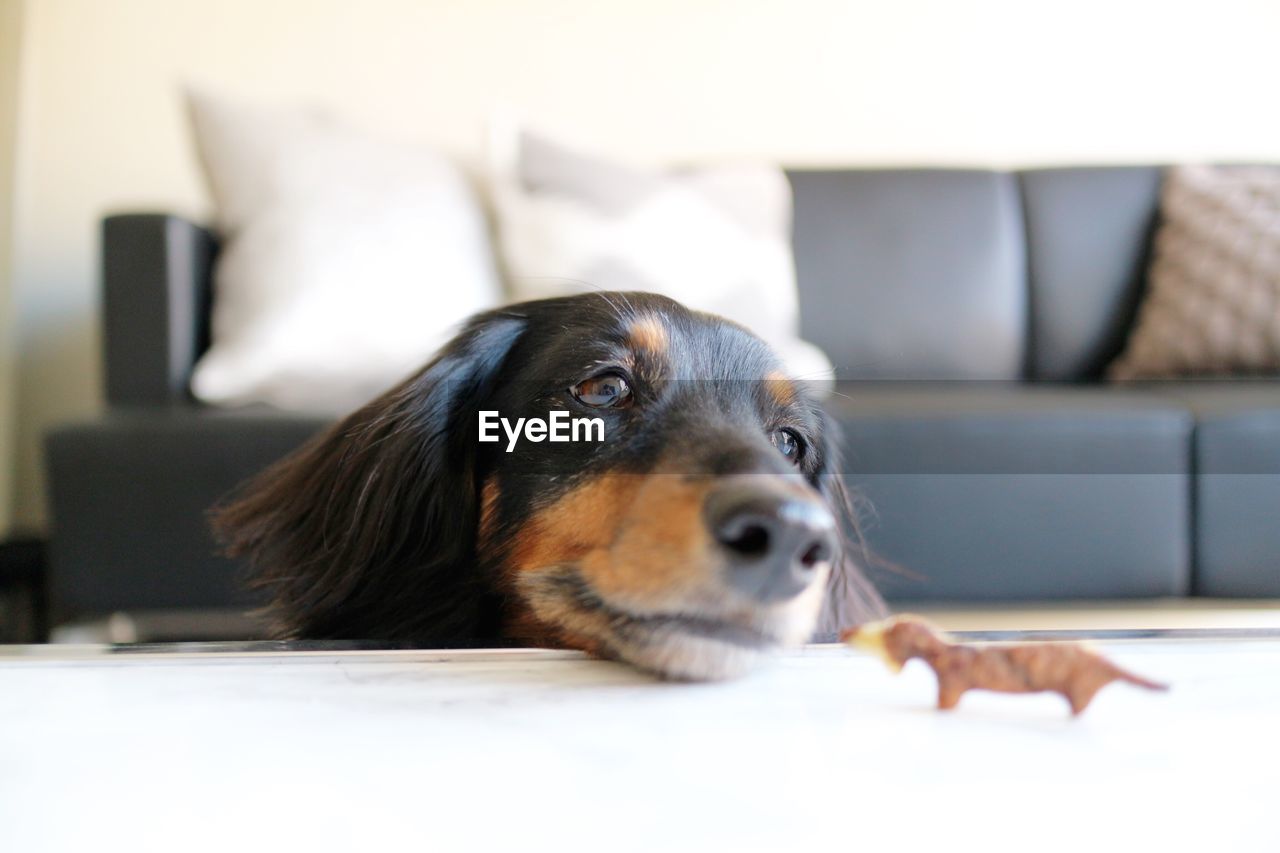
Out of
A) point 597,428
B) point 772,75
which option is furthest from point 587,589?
point 772,75

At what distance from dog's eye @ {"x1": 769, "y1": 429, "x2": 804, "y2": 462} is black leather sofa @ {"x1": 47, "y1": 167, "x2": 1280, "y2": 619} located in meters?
0.25

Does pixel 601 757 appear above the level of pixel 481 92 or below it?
below

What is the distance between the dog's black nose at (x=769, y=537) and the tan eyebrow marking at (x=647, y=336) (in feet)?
0.73

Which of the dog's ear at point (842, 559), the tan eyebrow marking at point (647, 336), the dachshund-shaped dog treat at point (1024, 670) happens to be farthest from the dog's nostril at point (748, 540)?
the dog's ear at point (842, 559)

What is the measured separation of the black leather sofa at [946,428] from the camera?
3.51 ft

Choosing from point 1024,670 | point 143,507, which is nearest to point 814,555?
point 1024,670

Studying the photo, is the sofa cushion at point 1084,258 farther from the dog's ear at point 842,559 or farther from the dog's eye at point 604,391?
the dog's eye at point 604,391

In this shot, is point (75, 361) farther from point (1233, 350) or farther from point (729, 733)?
point (1233, 350)

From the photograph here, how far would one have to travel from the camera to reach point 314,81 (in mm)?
2000

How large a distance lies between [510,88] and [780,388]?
150cm

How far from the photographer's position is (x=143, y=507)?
1.31 meters

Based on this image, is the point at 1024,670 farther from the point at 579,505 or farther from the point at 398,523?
the point at 398,523

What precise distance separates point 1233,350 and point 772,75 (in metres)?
1.06

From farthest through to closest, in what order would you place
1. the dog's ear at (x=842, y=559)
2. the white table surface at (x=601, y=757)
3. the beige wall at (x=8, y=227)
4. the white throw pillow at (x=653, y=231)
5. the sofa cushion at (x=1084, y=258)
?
1. the beige wall at (x=8, y=227)
2. the sofa cushion at (x=1084, y=258)
3. the white throw pillow at (x=653, y=231)
4. the dog's ear at (x=842, y=559)
5. the white table surface at (x=601, y=757)
